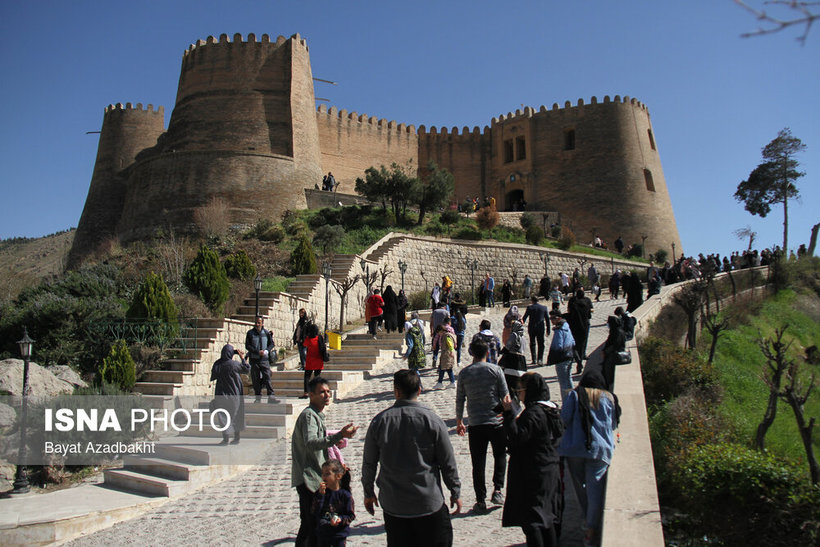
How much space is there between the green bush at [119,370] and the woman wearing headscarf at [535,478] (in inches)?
299

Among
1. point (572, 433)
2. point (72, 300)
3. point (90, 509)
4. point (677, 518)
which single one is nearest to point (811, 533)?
point (677, 518)

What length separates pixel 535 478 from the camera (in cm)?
416

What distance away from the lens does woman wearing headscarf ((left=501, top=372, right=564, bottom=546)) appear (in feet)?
13.4

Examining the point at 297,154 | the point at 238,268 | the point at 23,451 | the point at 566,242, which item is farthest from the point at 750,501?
the point at 297,154

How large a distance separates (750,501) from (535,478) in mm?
1781

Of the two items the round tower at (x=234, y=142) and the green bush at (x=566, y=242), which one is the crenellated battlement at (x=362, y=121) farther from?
the green bush at (x=566, y=242)

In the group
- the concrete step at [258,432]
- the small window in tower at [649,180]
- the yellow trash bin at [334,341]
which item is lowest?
the concrete step at [258,432]

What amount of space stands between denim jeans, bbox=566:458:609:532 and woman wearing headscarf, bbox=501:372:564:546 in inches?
11.7

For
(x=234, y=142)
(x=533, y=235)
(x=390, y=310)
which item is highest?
(x=234, y=142)

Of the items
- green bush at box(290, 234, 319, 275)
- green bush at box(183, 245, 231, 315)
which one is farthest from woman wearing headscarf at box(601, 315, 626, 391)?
green bush at box(290, 234, 319, 275)

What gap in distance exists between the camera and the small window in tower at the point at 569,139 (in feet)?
120

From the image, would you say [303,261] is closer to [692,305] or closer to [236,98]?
[692,305]

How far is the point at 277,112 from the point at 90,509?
84.3ft

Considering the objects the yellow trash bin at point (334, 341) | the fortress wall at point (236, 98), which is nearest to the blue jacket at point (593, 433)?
the yellow trash bin at point (334, 341)
